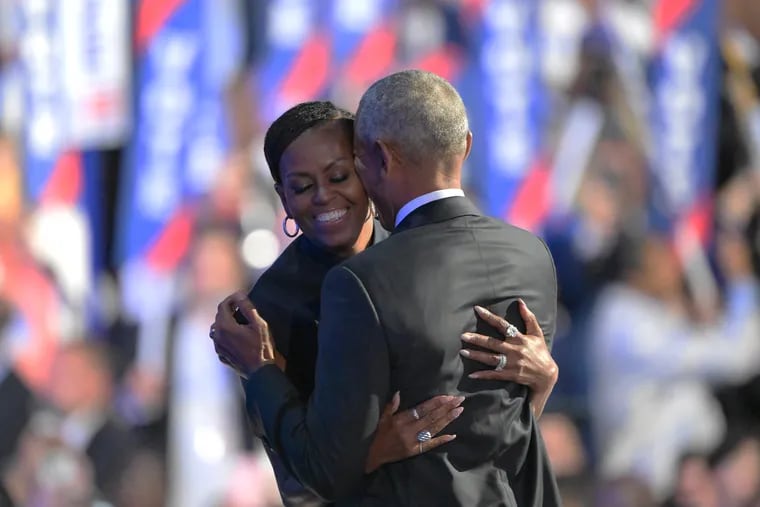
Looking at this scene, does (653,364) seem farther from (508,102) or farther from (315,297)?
(315,297)

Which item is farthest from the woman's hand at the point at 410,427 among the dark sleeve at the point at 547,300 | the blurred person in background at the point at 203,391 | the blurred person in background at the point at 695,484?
the blurred person in background at the point at 695,484

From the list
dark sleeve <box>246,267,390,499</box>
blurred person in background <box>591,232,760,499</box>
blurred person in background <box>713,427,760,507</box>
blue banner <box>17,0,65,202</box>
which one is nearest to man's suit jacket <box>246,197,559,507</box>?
dark sleeve <box>246,267,390,499</box>

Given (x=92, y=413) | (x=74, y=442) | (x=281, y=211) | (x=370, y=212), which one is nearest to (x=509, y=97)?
(x=281, y=211)

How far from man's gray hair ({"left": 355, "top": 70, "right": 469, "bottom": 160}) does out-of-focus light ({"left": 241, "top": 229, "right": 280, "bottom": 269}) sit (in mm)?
2615

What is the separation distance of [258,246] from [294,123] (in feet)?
8.07

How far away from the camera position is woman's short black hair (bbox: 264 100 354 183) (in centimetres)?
181

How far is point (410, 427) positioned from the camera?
Result: 5.24 feet

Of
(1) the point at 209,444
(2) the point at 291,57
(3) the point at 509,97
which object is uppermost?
(2) the point at 291,57

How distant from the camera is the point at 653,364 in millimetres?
5035

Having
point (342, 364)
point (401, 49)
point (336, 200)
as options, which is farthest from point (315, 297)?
point (401, 49)

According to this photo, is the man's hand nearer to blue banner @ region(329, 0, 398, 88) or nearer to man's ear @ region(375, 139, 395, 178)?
man's ear @ region(375, 139, 395, 178)

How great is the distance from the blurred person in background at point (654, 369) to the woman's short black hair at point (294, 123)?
3220mm

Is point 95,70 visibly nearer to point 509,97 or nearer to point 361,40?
point 361,40

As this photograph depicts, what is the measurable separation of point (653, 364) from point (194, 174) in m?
2.12
